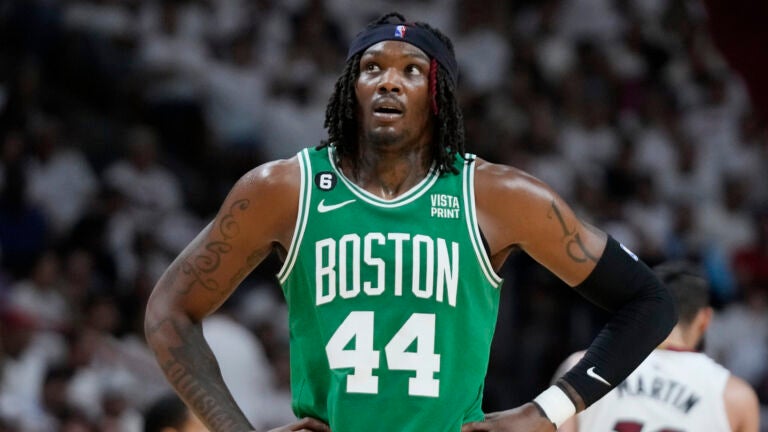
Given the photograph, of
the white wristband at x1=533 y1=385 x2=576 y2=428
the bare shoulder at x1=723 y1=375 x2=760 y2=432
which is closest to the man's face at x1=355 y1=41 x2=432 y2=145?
the white wristband at x1=533 y1=385 x2=576 y2=428

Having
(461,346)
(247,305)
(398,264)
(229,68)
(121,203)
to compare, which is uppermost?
(229,68)

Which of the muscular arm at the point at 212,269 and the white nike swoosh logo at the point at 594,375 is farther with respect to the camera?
the white nike swoosh logo at the point at 594,375

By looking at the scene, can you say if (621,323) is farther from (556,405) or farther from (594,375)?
(556,405)

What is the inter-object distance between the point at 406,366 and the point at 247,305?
21.4 feet

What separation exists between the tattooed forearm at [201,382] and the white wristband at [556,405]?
87cm

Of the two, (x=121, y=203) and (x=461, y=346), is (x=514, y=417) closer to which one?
(x=461, y=346)

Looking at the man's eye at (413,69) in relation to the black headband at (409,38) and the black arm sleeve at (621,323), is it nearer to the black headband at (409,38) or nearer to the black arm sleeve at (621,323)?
the black headband at (409,38)

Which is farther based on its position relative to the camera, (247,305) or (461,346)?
(247,305)

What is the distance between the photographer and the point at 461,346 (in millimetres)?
3643

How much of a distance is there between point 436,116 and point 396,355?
0.78 m

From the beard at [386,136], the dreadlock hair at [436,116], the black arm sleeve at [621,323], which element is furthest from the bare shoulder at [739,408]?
the beard at [386,136]

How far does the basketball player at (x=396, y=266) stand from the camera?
141 inches

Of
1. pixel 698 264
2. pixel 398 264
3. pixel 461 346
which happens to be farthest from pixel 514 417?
pixel 698 264

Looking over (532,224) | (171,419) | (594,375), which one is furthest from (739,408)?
(171,419)
